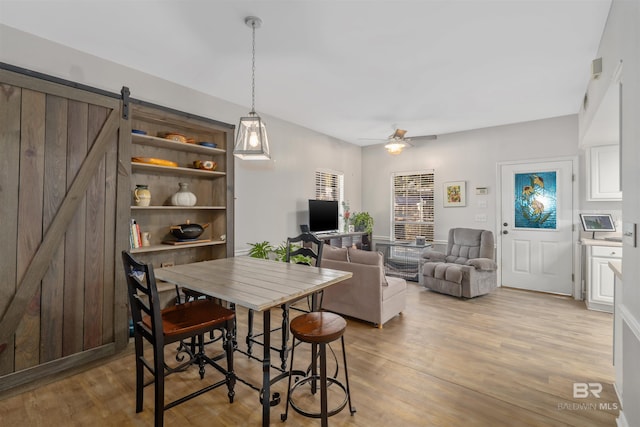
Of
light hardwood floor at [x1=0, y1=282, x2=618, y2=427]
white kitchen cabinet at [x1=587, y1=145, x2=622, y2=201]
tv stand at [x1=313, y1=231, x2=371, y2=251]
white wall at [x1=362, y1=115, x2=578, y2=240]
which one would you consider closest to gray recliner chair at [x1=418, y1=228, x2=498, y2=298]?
white wall at [x1=362, y1=115, x2=578, y2=240]

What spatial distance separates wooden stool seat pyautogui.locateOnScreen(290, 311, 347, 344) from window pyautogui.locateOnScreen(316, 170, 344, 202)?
12.7 feet

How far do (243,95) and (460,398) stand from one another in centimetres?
392

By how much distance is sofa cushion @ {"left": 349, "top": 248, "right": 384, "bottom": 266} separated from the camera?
11.3ft

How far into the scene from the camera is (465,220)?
Answer: 5688 mm

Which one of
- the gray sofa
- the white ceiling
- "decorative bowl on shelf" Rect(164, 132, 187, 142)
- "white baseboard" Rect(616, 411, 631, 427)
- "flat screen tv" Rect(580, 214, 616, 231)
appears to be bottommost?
"white baseboard" Rect(616, 411, 631, 427)

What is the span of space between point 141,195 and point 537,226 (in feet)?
18.8

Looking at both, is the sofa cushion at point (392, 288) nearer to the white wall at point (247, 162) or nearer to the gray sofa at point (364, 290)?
the gray sofa at point (364, 290)

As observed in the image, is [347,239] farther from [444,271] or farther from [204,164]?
[204,164]

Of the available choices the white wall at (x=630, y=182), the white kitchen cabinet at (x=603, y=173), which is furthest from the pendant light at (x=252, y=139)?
the white kitchen cabinet at (x=603, y=173)

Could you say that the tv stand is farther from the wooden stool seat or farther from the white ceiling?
the wooden stool seat

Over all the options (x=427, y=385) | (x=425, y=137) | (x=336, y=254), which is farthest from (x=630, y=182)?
(x=425, y=137)

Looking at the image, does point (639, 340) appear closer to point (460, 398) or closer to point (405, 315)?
point (460, 398)

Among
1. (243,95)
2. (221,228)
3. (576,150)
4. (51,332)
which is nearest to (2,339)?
(51,332)

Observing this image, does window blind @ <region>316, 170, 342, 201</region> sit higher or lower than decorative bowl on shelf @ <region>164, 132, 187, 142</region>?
lower
